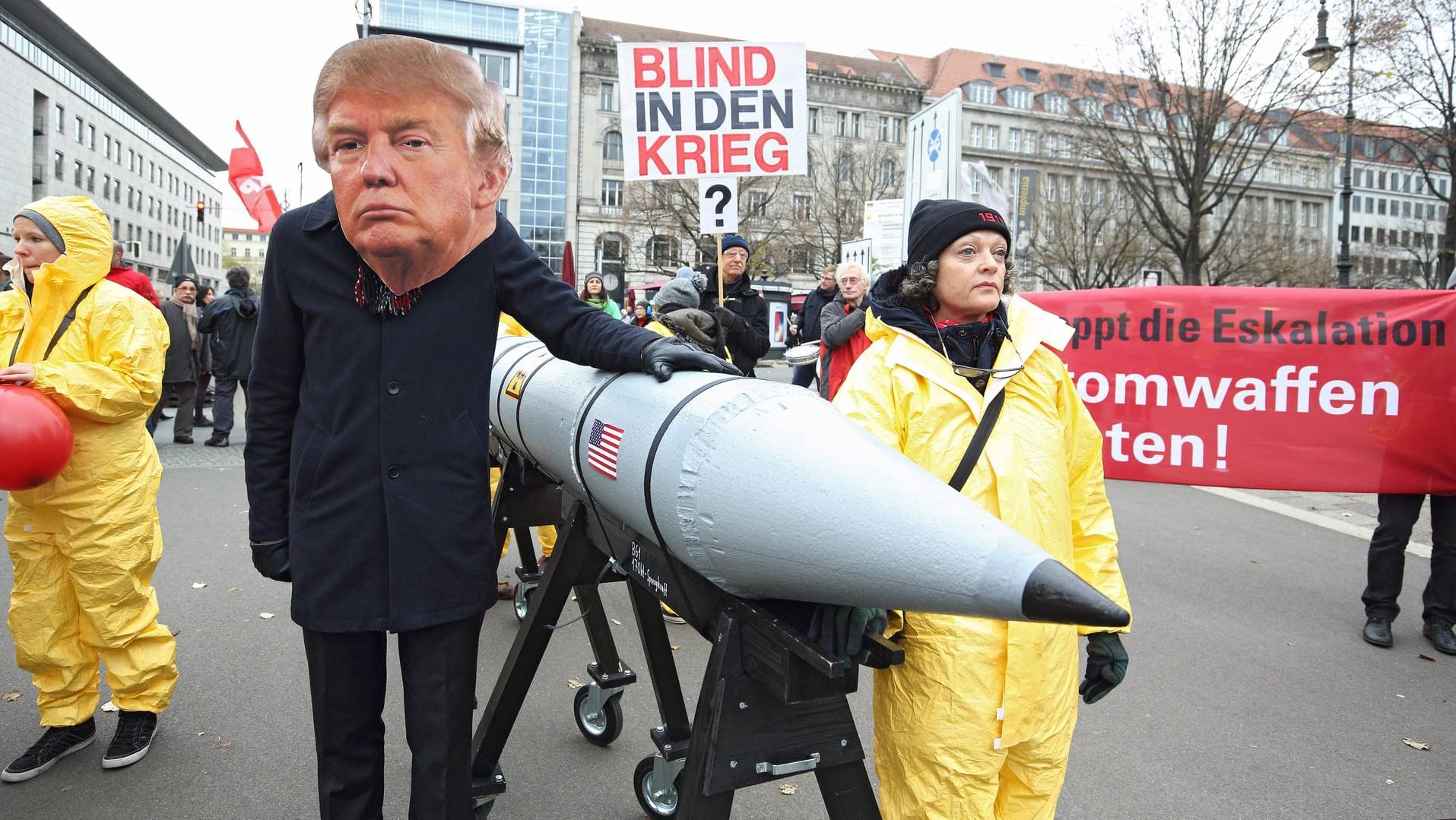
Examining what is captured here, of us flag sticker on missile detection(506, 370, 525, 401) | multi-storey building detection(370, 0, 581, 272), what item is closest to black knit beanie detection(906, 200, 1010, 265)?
us flag sticker on missile detection(506, 370, 525, 401)

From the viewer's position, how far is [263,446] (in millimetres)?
2344

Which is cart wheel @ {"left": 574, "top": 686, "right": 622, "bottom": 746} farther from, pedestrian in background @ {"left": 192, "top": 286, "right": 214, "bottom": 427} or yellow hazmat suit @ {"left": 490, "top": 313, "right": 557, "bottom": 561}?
pedestrian in background @ {"left": 192, "top": 286, "right": 214, "bottom": 427}

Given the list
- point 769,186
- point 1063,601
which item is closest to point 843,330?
point 1063,601

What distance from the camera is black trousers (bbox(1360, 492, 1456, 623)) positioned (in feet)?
16.8

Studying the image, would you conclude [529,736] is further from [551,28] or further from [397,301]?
[551,28]

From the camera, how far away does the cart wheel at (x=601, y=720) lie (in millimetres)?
3850

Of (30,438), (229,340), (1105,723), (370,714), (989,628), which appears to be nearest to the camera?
(989,628)

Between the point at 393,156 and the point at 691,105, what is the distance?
440 centimetres

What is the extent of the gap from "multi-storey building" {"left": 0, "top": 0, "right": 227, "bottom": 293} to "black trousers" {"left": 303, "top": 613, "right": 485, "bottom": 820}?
38238mm

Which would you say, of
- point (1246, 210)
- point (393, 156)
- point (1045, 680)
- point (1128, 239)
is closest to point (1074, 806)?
point (1045, 680)

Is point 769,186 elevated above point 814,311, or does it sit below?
above

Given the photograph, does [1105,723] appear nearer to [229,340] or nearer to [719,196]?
[719,196]

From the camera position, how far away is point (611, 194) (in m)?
65.0

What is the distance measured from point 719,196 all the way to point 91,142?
241ft
